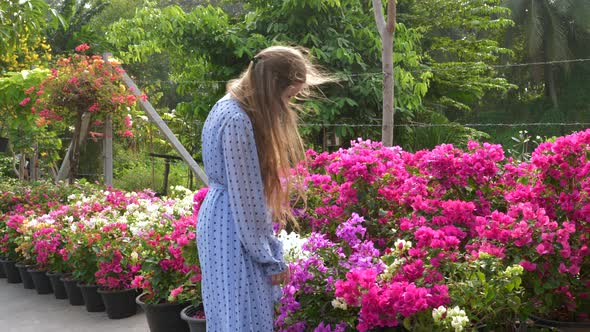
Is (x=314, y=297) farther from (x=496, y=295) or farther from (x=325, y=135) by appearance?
(x=325, y=135)

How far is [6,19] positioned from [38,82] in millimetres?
3369

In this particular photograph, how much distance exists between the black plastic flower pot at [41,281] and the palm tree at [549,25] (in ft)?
83.4

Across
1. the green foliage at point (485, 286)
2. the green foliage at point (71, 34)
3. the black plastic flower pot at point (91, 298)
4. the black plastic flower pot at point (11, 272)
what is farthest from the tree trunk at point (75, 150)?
the green foliage at point (71, 34)

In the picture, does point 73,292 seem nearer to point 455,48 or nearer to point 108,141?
point 108,141

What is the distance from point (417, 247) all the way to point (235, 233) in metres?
0.82

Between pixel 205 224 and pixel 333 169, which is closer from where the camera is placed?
pixel 205 224

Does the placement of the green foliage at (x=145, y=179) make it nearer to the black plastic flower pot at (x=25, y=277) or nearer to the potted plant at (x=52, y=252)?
the black plastic flower pot at (x=25, y=277)

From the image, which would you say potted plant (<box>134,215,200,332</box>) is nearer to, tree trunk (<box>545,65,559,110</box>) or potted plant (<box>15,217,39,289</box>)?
potted plant (<box>15,217,39,289</box>)

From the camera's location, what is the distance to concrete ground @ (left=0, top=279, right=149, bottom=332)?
5.09 metres

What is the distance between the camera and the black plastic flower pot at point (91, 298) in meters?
5.47

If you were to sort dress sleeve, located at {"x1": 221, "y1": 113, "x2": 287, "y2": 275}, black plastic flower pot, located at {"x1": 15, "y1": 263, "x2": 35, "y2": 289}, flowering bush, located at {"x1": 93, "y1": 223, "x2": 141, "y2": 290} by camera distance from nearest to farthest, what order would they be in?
1. dress sleeve, located at {"x1": 221, "y1": 113, "x2": 287, "y2": 275}
2. flowering bush, located at {"x1": 93, "y1": 223, "x2": 141, "y2": 290}
3. black plastic flower pot, located at {"x1": 15, "y1": 263, "x2": 35, "y2": 289}

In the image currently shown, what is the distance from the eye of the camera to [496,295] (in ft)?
8.57

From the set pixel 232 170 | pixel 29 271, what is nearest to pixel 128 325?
pixel 29 271

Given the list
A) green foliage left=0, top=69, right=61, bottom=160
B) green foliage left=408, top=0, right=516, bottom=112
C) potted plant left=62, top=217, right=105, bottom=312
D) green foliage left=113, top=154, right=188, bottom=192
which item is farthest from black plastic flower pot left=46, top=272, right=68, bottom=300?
green foliage left=408, top=0, right=516, bottom=112
